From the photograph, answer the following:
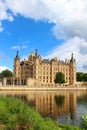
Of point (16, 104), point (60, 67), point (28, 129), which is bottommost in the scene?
point (28, 129)

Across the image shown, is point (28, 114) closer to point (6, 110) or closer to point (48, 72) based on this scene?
point (6, 110)

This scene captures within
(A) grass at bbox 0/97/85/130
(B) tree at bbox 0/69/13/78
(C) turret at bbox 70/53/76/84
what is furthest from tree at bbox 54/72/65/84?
(A) grass at bbox 0/97/85/130

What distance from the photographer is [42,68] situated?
151500mm

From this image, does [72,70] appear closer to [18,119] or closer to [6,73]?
[6,73]

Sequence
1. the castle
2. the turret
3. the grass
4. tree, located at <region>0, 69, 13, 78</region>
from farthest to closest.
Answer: tree, located at <region>0, 69, 13, 78</region>
the turret
the castle
the grass

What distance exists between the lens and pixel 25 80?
13338 cm

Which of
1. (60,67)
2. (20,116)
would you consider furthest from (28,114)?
(60,67)

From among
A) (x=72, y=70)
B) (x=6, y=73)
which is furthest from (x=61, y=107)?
(x=6, y=73)

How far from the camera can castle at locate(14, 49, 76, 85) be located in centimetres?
14800

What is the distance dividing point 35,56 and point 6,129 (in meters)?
134

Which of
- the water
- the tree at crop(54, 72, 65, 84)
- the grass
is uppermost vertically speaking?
the tree at crop(54, 72, 65, 84)

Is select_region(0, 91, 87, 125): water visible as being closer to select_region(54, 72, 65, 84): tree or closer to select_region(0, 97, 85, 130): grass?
select_region(0, 97, 85, 130): grass

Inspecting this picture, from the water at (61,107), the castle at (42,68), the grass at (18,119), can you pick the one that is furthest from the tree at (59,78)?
the grass at (18,119)

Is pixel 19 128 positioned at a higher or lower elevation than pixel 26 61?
lower
